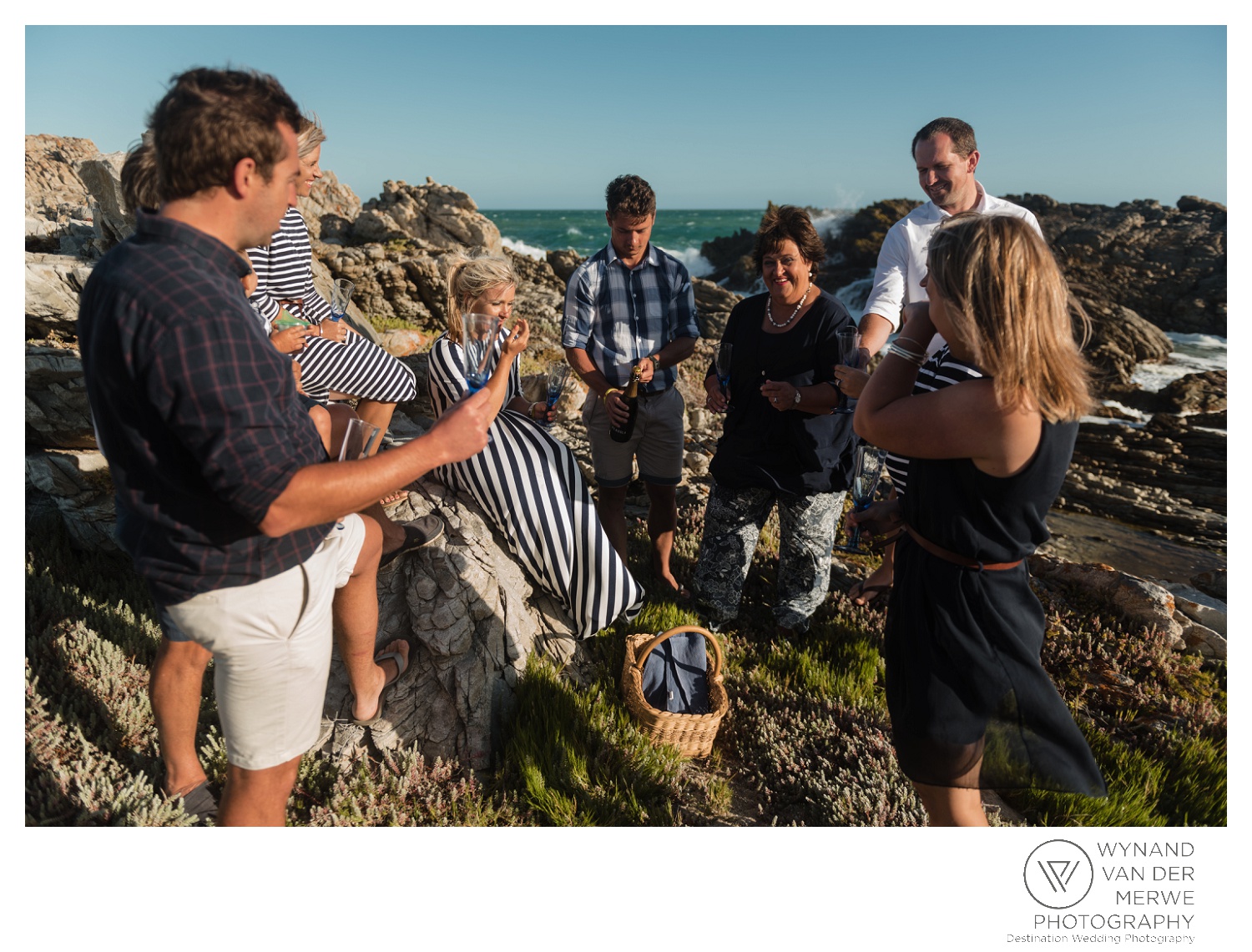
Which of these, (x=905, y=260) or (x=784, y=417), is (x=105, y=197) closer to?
(x=784, y=417)

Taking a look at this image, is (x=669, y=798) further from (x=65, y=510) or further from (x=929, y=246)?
(x=65, y=510)

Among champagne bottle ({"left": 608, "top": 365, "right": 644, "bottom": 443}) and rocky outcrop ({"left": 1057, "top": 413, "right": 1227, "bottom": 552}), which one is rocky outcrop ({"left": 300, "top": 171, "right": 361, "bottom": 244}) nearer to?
champagne bottle ({"left": 608, "top": 365, "right": 644, "bottom": 443})

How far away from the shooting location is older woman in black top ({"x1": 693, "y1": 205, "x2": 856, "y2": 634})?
14.0 feet

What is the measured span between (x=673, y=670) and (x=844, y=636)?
1.47 metres

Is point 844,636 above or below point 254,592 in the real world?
below

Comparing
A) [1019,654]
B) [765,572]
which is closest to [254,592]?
[1019,654]

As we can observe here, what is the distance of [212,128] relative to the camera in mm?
1903

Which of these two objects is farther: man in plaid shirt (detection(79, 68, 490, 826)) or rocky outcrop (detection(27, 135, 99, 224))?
rocky outcrop (detection(27, 135, 99, 224))

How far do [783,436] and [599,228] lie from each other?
75.4 meters

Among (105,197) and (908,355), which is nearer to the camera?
(908,355)

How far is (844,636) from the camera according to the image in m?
4.93

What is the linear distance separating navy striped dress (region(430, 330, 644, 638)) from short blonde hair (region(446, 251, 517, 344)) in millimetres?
121

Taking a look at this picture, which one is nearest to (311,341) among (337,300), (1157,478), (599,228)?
(337,300)

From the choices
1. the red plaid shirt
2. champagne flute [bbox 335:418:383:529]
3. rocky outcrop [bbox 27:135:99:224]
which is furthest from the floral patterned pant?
→ rocky outcrop [bbox 27:135:99:224]
